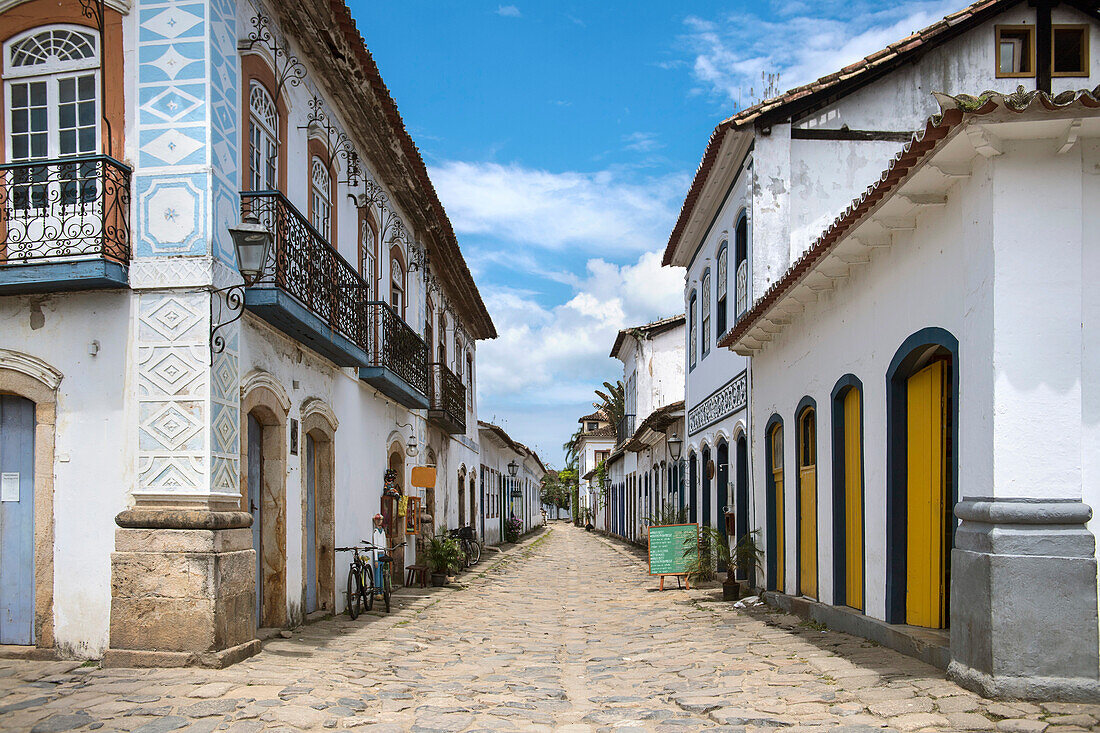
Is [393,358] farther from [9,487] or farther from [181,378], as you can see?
[9,487]

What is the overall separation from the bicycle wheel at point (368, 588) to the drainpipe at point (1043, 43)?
1117cm

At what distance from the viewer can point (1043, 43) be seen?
1299cm

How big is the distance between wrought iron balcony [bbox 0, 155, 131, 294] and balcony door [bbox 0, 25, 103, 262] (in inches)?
0.5

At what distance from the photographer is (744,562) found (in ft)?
44.5

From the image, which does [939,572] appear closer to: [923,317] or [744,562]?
[923,317]

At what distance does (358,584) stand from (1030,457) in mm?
8084

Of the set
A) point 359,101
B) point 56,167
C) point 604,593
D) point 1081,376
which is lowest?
point 604,593

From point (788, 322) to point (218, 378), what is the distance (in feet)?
23.0

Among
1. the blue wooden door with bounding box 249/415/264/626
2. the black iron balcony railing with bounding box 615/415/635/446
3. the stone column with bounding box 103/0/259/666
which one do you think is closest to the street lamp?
the blue wooden door with bounding box 249/415/264/626

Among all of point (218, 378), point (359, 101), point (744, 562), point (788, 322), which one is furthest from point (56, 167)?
point (744, 562)

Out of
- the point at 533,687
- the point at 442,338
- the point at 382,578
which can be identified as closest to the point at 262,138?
the point at 533,687

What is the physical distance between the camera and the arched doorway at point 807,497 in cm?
1077

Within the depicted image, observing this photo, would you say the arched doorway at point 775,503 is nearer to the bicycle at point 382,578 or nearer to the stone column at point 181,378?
the bicycle at point 382,578

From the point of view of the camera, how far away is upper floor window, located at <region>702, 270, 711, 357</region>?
17969 millimetres
